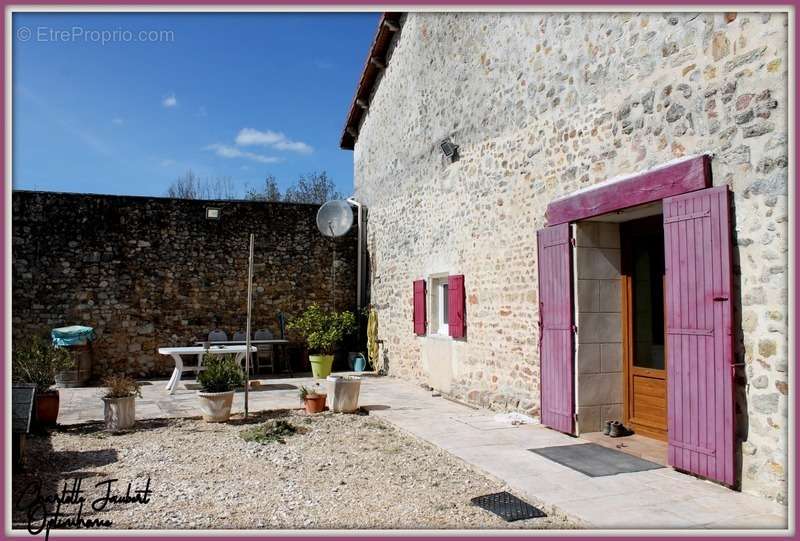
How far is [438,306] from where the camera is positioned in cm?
923

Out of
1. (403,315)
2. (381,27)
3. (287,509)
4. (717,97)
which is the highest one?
(381,27)

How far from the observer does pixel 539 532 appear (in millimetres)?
3320

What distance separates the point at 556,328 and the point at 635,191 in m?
1.58

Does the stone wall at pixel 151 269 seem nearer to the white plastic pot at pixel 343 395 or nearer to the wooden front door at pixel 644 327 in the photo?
the white plastic pot at pixel 343 395

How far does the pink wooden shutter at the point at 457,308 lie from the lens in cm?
799

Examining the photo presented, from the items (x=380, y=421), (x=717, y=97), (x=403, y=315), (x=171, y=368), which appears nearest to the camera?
(x=717, y=97)

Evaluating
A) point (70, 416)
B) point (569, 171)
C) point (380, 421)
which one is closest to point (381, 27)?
point (569, 171)

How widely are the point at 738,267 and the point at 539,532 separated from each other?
2132 millimetres

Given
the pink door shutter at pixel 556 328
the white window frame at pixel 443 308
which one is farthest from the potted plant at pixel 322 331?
the pink door shutter at pixel 556 328

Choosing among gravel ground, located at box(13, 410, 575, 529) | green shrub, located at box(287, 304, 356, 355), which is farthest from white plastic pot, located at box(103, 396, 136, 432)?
green shrub, located at box(287, 304, 356, 355)

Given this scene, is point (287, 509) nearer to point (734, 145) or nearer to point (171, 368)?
point (734, 145)

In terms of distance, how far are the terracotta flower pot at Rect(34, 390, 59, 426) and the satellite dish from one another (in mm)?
6422

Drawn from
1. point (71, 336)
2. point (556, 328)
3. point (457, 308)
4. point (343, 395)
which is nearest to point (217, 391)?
point (343, 395)

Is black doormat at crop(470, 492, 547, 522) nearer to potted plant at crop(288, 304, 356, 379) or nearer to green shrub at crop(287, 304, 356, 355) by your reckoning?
potted plant at crop(288, 304, 356, 379)
